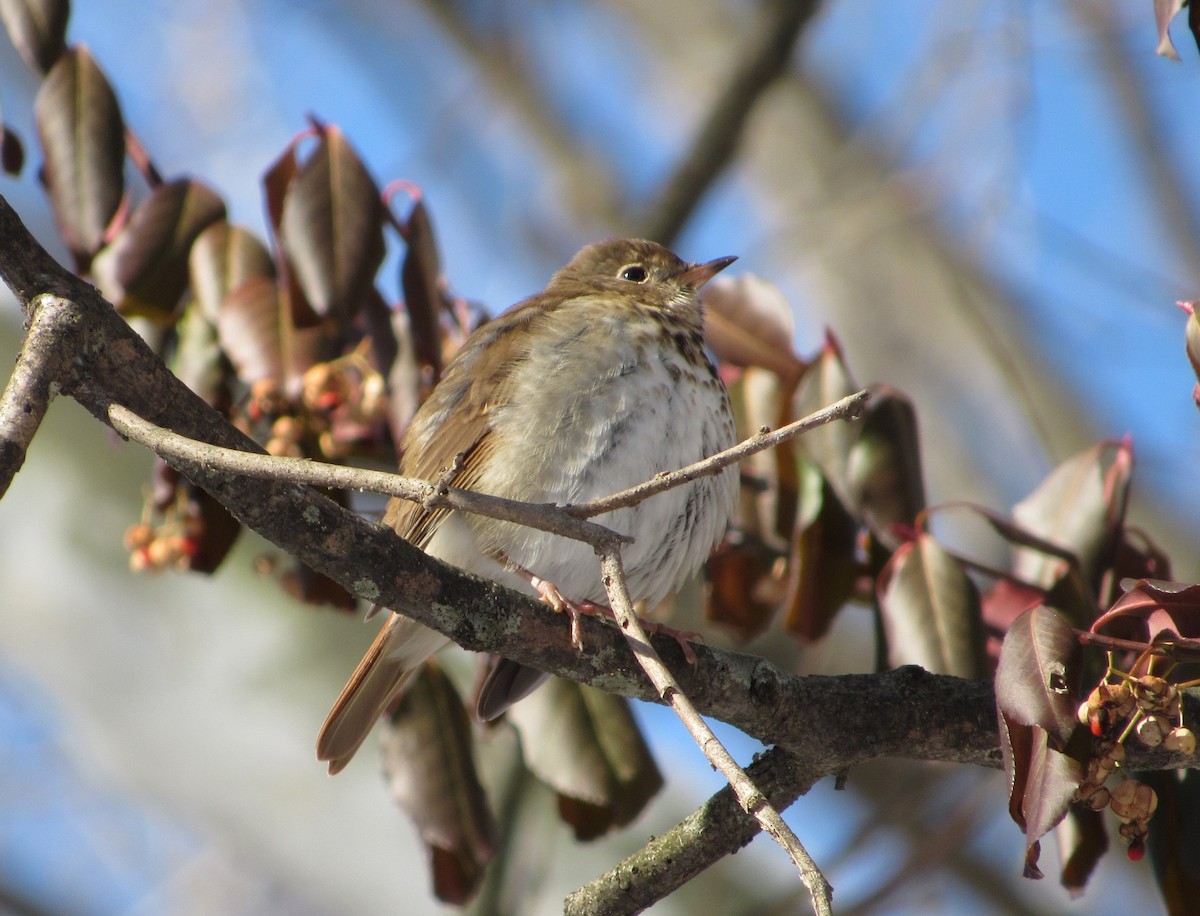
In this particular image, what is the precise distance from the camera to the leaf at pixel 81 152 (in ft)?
10.4

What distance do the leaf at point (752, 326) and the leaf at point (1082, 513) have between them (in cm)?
71

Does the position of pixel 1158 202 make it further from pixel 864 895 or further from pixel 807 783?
pixel 807 783

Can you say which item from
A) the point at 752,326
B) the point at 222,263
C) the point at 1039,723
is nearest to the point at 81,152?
the point at 222,263

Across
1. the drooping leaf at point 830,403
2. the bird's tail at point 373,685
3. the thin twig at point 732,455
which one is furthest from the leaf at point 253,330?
the thin twig at point 732,455

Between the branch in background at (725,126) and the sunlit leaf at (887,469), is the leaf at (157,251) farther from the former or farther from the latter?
the branch in background at (725,126)

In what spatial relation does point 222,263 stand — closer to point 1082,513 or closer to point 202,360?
point 202,360

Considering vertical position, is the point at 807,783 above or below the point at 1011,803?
above

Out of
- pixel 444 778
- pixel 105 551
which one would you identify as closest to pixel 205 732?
pixel 105 551

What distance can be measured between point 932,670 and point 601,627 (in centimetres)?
74

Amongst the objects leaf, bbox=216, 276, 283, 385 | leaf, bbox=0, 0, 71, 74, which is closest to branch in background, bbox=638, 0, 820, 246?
leaf, bbox=216, 276, 283, 385

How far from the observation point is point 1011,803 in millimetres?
2148

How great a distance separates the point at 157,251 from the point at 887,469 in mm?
1914

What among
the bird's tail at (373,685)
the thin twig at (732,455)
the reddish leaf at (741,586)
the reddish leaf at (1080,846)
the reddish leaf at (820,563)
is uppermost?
the bird's tail at (373,685)

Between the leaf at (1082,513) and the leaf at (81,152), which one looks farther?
the leaf at (81,152)
